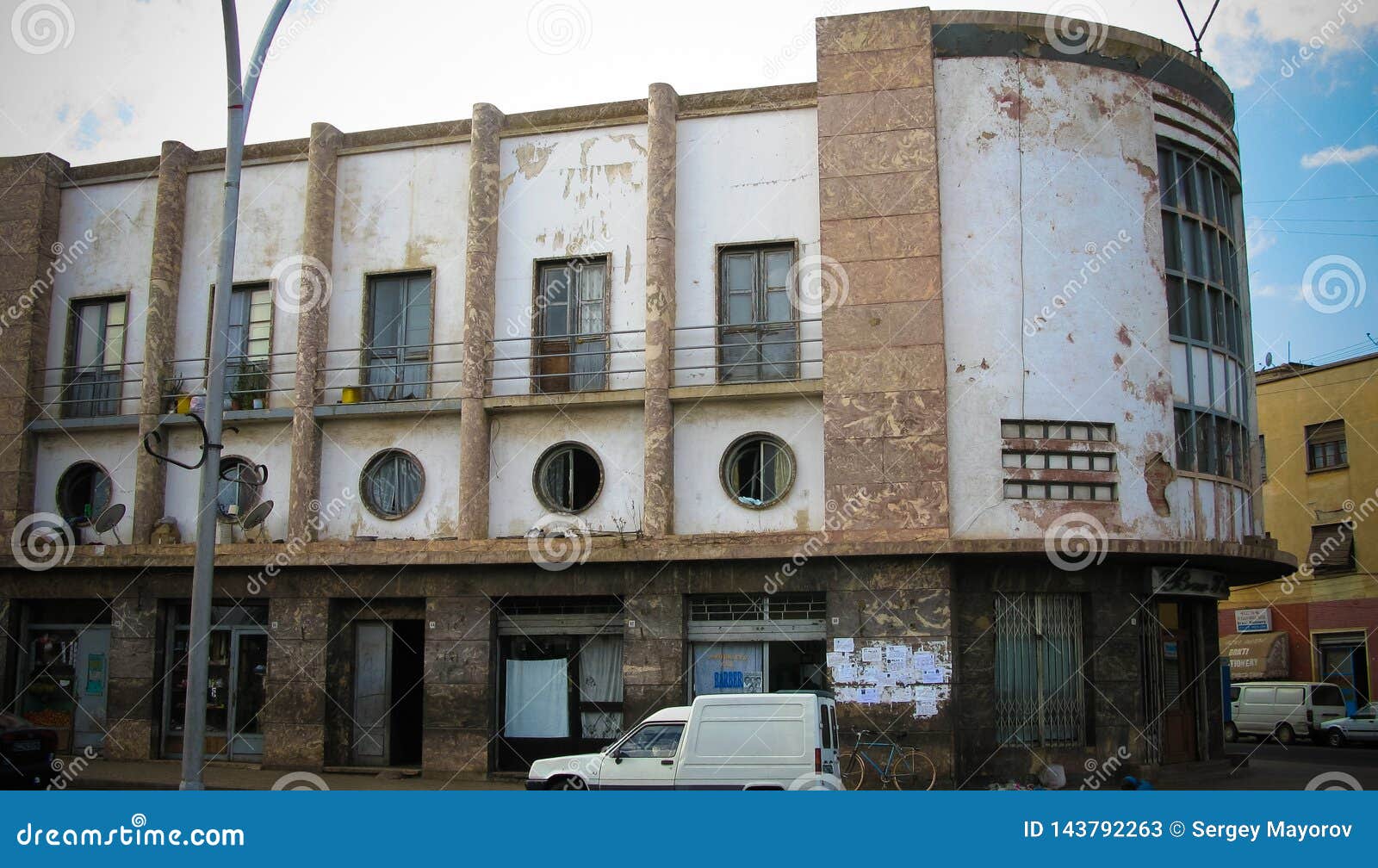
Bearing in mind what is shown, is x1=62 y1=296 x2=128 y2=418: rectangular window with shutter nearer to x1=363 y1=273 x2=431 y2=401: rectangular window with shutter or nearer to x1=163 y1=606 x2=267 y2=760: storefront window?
x1=163 y1=606 x2=267 y2=760: storefront window

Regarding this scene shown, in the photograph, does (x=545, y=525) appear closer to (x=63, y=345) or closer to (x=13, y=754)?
(x=13, y=754)

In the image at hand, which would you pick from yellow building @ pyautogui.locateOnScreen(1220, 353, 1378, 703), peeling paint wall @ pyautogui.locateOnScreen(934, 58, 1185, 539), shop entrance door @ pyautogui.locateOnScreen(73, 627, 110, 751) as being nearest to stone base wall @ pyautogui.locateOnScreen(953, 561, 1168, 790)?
peeling paint wall @ pyautogui.locateOnScreen(934, 58, 1185, 539)

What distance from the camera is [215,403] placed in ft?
45.7

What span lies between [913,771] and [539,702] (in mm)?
6063

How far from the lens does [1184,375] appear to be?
19969 mm

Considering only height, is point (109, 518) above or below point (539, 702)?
above

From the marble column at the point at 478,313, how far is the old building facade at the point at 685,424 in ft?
0.23

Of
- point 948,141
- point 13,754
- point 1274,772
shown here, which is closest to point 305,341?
point 13,754

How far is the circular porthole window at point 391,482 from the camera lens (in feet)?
67.6

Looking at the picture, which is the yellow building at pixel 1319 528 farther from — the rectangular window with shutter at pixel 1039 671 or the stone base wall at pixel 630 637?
the rectangular window with shutter at pixel 1039 671

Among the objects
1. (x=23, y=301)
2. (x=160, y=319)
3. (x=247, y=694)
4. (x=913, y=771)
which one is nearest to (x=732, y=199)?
(x=913, y=771)

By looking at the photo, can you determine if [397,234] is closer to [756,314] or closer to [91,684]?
[756,314]

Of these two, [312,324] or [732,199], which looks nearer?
[732,199]

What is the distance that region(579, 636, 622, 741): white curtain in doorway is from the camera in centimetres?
1911
